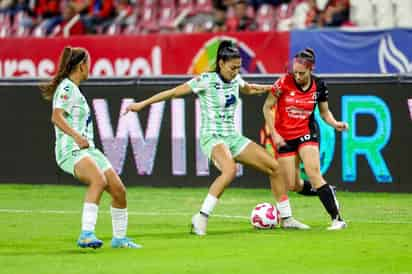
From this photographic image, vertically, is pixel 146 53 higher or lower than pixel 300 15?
lower

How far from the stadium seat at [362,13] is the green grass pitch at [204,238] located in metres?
5.89

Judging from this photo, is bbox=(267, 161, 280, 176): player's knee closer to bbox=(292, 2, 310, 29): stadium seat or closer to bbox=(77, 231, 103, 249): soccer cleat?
bbox=(77, 231, 103, 249): soccer cleat

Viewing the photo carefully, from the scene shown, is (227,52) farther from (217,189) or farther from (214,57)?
(214,57)

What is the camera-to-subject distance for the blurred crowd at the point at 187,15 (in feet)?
82.5

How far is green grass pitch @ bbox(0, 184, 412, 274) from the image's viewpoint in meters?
12.2

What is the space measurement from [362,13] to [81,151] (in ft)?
41.9

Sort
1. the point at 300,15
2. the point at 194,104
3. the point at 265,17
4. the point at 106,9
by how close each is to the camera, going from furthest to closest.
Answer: the point at 106,9 → the point at 265,17 → the point at 300,15 → the point at 194,104

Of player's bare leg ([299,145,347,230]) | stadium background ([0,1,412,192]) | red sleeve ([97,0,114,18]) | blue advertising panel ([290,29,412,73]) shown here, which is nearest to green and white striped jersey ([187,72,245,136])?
player's bare leg ([299,145,347,230])

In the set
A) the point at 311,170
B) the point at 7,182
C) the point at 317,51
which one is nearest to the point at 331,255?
the point at 311,170

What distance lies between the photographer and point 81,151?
13.3 meters

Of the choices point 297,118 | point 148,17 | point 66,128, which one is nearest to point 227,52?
point 297,118

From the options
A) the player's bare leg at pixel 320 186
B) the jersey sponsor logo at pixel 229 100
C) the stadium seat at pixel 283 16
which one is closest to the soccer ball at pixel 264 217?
the player's bare leg at pixel 320 186

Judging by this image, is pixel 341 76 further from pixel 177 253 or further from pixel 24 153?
pixel 177 253

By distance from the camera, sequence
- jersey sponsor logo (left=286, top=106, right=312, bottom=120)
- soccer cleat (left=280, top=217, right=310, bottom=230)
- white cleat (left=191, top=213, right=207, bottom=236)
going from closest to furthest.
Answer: white cleat (left=191, top=213, right=207, bottom=236), soccer cleat (left=280, top=217, right=310, bottom=230), jersey sponsor logo (left=286, top=106, right=312, bottom=120)
